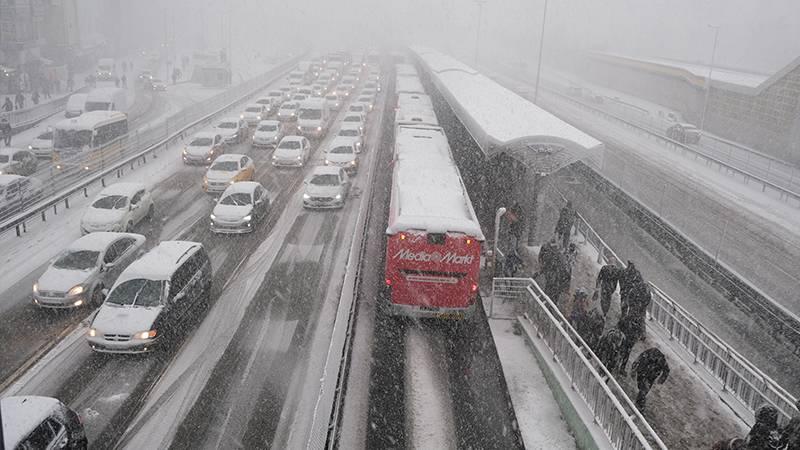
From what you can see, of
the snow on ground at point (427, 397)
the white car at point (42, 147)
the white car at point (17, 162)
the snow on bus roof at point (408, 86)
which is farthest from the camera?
the snow on bus roof at point (408, 86)

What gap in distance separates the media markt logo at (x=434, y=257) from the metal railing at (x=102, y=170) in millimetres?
14470

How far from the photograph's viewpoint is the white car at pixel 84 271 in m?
15.3

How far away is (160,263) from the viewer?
1483 cm

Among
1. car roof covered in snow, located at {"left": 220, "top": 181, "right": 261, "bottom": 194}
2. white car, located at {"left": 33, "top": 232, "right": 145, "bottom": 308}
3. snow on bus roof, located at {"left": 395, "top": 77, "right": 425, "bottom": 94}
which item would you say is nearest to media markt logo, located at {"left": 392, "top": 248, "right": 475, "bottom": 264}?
white car, located at {"left": 33, "top": 232, "right": 145, "bottom": 308}

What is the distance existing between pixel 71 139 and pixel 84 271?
16.5 meters

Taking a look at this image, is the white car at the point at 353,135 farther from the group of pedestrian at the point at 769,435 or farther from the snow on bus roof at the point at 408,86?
the group of pedestrian at the point at 769,435

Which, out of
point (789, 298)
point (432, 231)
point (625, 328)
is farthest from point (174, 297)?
point (789, 298)

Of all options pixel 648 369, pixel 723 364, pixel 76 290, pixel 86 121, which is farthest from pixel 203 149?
pixel 723 364

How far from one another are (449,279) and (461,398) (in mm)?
3122

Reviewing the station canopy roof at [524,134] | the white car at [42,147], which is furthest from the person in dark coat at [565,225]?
the white car at [42,147]

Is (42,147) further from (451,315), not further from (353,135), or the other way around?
(451,315)

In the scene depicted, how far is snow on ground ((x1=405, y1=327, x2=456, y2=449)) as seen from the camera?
11023 mm

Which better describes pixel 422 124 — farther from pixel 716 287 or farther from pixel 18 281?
pixel 18 281

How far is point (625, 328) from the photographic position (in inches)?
510
